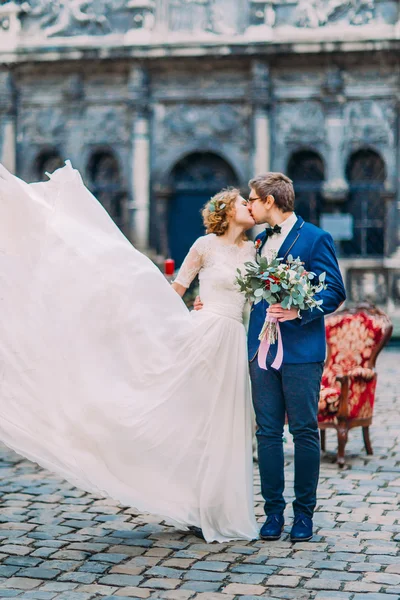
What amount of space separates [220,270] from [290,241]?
46 cm

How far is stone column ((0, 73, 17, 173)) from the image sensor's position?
22.4 metres

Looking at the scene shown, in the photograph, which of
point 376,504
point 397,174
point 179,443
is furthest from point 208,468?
point 397,174

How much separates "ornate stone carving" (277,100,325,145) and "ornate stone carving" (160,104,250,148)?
68 centimetres

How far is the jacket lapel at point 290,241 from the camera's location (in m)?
6.12

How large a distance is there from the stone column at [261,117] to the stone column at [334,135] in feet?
3.64

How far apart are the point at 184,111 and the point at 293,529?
16406mm

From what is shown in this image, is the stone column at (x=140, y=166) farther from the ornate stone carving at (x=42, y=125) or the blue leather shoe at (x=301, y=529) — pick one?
the blue leather shoe at (x=301, y=529)

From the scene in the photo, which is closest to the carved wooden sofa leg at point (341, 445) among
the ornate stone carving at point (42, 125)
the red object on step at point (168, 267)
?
the red object on step at point (168, 267)

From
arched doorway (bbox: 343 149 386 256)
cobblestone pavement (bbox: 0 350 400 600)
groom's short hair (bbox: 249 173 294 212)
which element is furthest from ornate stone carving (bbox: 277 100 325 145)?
groom's short hair (bbox: 249 173 294 212)

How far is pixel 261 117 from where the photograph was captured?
69.4 feet

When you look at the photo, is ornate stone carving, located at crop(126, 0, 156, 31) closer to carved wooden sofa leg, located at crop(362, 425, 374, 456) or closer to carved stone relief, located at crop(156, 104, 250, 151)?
carved stone relief, located at crop(156, 104, 250, 151)

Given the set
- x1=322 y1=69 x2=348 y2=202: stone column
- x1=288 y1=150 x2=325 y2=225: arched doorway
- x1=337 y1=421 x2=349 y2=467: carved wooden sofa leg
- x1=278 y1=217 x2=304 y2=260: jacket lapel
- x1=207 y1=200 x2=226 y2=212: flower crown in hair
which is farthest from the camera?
x1=288 y1=150 x2=325 y2=225: arched doorway

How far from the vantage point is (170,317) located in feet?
20.5

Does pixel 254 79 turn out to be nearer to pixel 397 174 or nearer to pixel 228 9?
pixel 228 9
